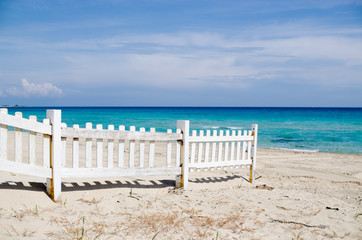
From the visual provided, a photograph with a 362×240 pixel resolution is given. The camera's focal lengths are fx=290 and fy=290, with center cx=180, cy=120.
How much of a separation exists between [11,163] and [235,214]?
3689mm

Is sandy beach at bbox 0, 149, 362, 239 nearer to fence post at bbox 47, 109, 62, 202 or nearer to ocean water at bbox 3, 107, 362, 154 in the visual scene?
fence post at bbox 47, 109, 62, 202

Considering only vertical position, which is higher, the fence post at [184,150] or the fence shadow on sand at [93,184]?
the fence post at [184,150]

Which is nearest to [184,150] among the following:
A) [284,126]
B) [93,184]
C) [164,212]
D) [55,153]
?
[164,212]

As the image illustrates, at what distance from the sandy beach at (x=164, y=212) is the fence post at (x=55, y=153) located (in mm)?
187

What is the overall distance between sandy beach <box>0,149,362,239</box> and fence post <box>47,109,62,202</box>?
187 millimetres

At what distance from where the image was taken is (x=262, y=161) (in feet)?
38.7

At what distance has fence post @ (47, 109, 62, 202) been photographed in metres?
4.81

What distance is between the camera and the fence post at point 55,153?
4.81 metres

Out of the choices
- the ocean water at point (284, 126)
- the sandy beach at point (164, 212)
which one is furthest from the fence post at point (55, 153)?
the ocean water at point (284, 126)

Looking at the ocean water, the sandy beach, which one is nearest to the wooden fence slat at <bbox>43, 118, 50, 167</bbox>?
the sandy beach

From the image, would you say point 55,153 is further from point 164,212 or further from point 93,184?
point 164,212

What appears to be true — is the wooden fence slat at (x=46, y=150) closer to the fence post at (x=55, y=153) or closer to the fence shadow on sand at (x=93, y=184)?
the fence post at (x=55, y=153)

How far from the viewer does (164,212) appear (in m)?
4.75

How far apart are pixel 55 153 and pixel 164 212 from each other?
2.06 meters
